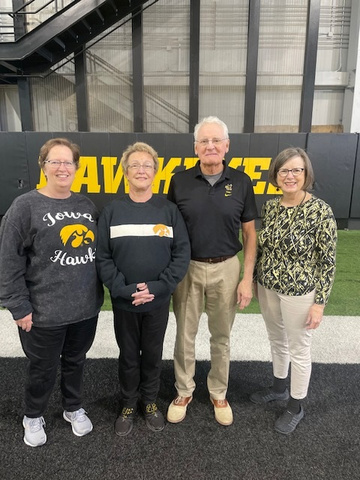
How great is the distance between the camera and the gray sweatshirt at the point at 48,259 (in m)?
1.64

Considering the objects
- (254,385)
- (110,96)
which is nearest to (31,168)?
(110,96)

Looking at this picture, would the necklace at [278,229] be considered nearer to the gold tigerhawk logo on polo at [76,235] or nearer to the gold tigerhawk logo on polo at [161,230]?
the gold tigerhawk logo on polo at [161,230]

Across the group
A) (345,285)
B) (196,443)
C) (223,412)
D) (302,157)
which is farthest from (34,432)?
(345,285)

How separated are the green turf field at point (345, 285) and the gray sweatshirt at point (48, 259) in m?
1.87

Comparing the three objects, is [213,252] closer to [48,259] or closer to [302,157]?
[302,157]

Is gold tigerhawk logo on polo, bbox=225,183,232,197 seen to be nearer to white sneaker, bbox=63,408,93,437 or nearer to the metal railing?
white sneaker, bbox=63,408,93,437

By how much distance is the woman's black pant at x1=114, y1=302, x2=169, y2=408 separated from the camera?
189 centimetres

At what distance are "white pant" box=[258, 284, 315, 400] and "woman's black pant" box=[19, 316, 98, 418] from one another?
3.40ft

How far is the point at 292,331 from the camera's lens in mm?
1937

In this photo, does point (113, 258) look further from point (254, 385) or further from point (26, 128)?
point (26, 128)

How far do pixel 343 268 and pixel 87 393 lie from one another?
3743 millimetres

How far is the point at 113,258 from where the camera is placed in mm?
1807

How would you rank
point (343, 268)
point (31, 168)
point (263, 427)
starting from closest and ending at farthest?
point (263, 427)
point (343, 268)
point (31, 168)

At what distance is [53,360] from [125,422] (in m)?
0.57
